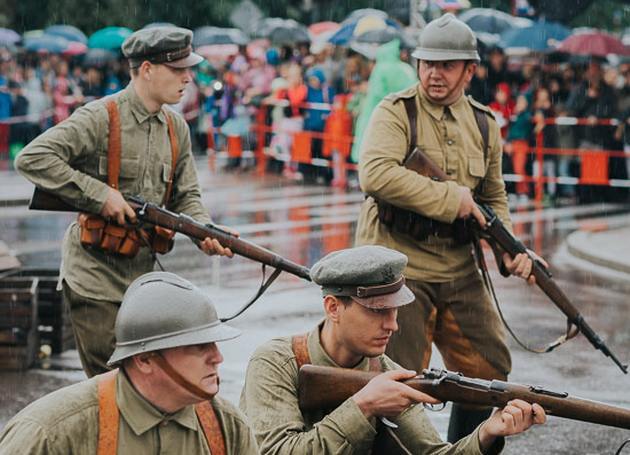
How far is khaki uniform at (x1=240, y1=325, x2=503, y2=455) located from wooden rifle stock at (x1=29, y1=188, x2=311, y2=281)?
165 centimetres

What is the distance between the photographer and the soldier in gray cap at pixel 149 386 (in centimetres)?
364

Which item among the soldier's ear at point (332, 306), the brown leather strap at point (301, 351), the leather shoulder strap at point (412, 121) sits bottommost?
the brown leather strap at point (301, 351)

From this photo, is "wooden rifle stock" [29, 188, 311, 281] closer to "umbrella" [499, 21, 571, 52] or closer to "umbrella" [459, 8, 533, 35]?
"umbrella" [499, 21, 571, 52]

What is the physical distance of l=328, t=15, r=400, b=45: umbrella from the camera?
77.5 feet

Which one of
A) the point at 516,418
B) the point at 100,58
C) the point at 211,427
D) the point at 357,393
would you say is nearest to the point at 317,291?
the point at 357,393

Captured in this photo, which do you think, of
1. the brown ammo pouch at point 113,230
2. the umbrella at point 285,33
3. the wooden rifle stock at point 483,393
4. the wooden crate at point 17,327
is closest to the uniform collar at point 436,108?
the brown ammo pouch at point 113,230

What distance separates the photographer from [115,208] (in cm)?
645

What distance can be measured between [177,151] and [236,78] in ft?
66.4

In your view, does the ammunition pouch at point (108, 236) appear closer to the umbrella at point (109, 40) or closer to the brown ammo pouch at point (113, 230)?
the brown ammo pouch at point (113, 230)

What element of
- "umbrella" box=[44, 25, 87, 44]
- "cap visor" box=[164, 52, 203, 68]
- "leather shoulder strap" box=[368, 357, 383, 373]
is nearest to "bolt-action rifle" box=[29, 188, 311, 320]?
"cap visor" box=[164, 52, 203, 68]

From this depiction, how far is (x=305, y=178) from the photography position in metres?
23.2

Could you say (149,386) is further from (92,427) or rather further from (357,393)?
(357,393)

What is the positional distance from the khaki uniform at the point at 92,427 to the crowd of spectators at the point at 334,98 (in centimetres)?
1299

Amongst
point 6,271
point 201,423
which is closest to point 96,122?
point 201,423
